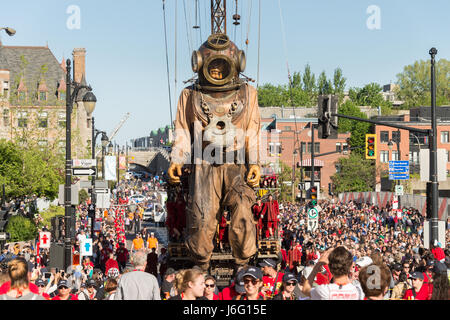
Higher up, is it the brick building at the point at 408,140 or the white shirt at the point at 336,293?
the brick building at the point at 408,140

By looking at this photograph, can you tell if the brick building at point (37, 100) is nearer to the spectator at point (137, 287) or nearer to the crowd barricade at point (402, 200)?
the crowd barricade at point (402, 200)

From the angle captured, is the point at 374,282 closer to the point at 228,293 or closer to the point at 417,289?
the point at 228,293

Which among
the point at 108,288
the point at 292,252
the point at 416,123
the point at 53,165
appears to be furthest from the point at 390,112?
the point at 108,288

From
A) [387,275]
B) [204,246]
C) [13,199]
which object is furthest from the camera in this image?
[13,199]

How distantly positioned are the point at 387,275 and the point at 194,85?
10.1m

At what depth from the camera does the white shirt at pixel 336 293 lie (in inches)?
301

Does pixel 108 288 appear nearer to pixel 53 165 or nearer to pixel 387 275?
pixel 387 275

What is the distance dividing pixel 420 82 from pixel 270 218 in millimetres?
111242

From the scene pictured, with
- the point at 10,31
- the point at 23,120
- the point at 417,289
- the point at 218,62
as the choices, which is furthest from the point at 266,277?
the point at 23,120

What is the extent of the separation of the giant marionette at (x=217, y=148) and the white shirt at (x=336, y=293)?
27.8ft

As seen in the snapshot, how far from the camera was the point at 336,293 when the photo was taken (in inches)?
302

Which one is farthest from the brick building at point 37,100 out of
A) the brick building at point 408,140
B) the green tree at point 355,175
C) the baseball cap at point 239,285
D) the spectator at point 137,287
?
the spectator at point 137,287

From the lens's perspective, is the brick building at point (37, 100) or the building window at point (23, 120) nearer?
the building window at point (23, 120)

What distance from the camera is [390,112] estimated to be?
11881 cm
